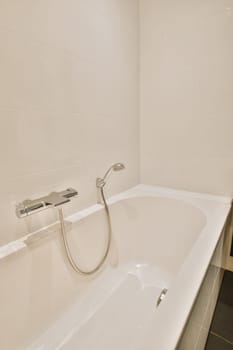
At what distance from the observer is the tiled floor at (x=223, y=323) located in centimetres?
104

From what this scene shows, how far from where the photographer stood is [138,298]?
1165 millimetres

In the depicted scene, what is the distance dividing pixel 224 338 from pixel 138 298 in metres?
0.47

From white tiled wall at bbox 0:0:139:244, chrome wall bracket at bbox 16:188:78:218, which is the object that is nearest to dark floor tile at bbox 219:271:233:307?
white tiled wall at bbox 0:0:139:244

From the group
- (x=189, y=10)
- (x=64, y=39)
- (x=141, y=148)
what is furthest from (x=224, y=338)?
(x=189, y=10)

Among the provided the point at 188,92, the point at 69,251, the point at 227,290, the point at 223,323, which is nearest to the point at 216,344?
the point at 223,323

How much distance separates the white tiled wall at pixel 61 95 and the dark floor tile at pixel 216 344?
97cm

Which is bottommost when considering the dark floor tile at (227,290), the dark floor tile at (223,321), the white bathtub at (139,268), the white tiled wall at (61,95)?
the dark floor tile at (227,290)

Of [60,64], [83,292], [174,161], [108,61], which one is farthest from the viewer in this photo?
[174,161]

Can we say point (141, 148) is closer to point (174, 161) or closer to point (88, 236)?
point (174, 161)

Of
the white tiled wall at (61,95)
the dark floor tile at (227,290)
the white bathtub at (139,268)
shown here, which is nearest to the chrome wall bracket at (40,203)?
the white tiled wall at (61,95)

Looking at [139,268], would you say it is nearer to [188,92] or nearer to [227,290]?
[227,290]

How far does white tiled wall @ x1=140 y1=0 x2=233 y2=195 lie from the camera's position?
129 cm

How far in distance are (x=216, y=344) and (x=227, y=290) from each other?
1.35ft

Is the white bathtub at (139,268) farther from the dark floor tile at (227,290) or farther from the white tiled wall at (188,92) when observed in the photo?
the dark floor tile at (227,290)
